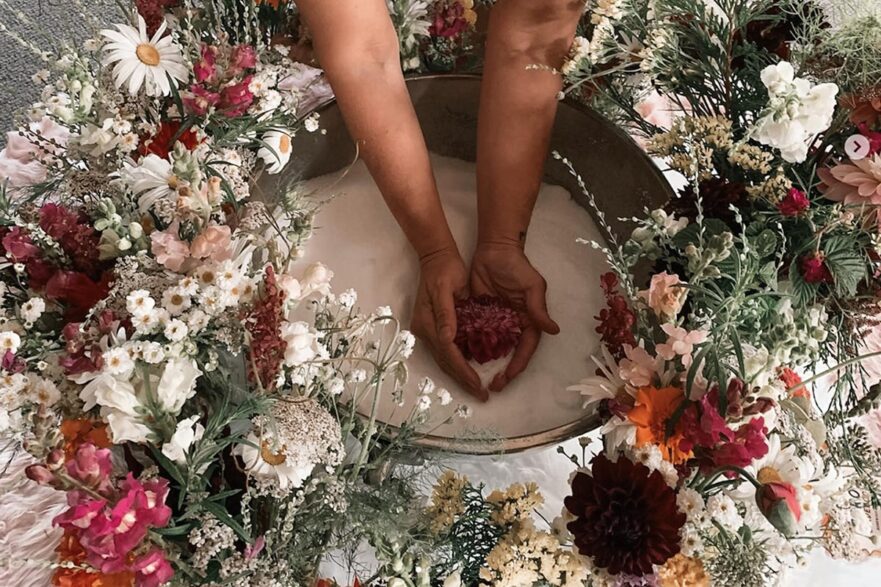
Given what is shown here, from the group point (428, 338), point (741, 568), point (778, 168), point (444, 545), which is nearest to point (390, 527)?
point (444, 545)

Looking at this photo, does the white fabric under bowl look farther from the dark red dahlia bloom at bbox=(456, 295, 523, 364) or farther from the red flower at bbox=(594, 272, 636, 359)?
the red flower at bbox=(594, 272, 636, 359)

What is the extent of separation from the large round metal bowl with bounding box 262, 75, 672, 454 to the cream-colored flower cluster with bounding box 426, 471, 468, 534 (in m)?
0.26

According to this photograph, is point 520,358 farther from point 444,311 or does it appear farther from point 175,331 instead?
point 175,331

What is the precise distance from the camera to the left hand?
3.02ft

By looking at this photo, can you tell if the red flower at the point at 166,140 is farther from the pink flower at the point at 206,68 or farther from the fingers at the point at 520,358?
the fingers at the point at 520,358

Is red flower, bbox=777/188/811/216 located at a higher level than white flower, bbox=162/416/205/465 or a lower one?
lower

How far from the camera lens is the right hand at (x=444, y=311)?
0.89m

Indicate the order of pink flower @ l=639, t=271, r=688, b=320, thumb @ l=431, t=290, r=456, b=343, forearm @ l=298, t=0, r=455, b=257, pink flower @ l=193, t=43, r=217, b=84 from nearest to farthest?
pink flower @ l=639, t=271, r=688, b=320 → pink flower @ l=193, t=43, r=217, b=84 → forearm @ l=298, t=0, r=455, b=257 → thumb @ l=431, t=290, r=456, b=343

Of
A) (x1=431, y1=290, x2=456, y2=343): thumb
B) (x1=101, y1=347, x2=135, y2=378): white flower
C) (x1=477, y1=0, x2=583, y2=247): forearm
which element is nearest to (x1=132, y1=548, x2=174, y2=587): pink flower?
(x1=101, y1=347, x2=135, y2=378): white flower

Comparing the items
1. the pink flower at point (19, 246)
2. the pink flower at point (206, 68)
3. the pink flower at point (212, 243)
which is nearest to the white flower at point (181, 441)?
the pink flower at point (212, 243)

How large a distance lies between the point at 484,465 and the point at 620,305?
286mm

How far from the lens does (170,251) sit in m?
0.56

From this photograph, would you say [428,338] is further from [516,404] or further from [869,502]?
[869,502]

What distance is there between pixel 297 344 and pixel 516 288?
472 mm
